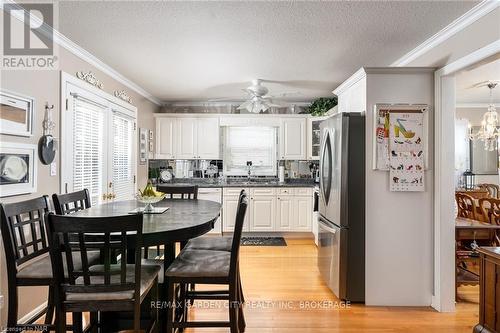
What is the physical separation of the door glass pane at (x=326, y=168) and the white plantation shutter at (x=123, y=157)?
2.68m

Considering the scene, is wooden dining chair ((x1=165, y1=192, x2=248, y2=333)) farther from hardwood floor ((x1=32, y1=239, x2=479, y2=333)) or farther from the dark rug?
the dark rug

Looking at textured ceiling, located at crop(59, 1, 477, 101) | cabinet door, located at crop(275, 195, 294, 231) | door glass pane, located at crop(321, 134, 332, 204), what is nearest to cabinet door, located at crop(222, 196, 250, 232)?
cabinet door, located at crop(275, 195, 294, 231)

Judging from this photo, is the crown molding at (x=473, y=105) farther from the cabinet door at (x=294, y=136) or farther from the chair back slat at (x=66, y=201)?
the chair back slat at (x=66, y=201)

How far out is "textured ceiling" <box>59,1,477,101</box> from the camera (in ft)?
7.65

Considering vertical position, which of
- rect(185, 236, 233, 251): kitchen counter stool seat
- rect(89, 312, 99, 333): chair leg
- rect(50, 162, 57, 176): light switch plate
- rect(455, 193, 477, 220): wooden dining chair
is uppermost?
rect(50, 162, 57, 176): light switch plate

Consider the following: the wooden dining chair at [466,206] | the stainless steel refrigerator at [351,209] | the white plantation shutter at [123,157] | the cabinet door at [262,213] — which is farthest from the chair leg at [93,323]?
the wooden dining chair at [466,206]

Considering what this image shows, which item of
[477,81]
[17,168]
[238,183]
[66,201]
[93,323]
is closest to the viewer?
[93,323]

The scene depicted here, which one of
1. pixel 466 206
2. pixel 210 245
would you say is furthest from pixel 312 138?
pixel 210 245

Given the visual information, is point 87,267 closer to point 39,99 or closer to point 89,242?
point 89,242

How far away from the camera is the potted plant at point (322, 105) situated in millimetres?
5344

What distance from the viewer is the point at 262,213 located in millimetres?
5262

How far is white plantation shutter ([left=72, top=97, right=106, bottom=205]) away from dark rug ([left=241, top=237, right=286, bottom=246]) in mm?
2370

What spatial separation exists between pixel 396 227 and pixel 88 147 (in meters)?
3.32

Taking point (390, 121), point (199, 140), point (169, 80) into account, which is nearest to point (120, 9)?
point (169, 80)
